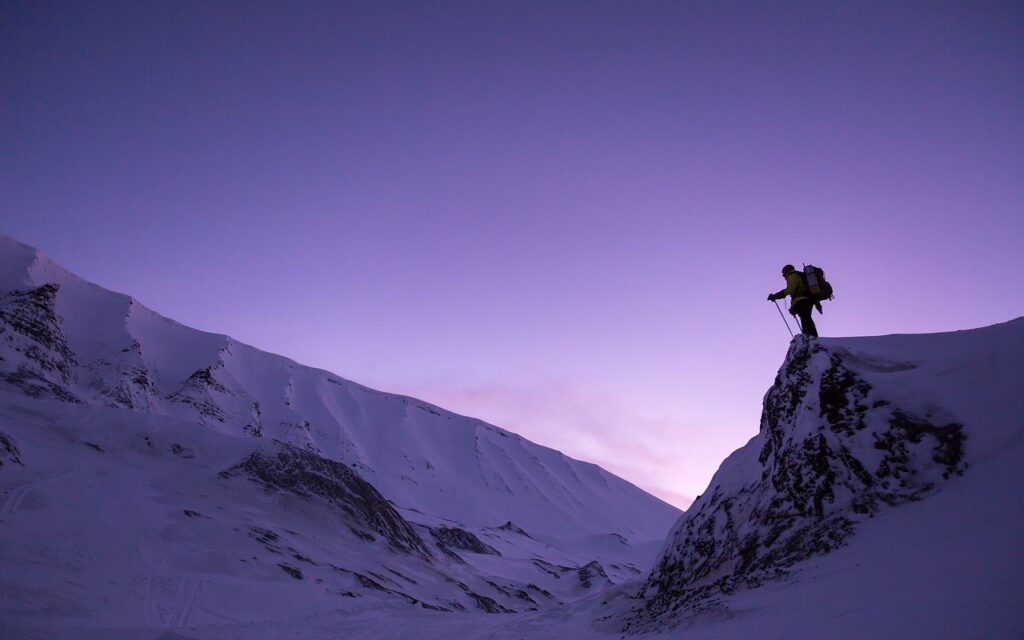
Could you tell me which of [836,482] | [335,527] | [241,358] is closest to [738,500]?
[836,482]

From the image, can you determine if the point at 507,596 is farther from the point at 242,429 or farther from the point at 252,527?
the point at 242,429

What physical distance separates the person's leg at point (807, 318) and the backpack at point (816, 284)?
8.8 inches

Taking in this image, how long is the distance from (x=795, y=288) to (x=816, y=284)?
42cm

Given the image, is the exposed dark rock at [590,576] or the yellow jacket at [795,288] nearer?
the yellow jacket at [795,288]

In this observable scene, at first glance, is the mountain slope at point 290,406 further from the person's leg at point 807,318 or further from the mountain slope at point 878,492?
the person's leg at point 807,318

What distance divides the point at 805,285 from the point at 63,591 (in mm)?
21436

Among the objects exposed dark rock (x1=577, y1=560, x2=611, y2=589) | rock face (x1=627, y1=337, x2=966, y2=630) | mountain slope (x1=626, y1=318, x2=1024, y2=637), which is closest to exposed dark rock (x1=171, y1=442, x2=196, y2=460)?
exposed dark rock (x1=577, y1=560, x2=611, y2=589)

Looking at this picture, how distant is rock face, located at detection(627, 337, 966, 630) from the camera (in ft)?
29.1

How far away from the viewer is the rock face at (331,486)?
129ft

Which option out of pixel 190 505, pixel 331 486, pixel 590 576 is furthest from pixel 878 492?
pixel 590 576

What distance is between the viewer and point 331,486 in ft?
136

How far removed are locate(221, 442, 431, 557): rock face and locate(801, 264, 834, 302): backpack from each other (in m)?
34.7

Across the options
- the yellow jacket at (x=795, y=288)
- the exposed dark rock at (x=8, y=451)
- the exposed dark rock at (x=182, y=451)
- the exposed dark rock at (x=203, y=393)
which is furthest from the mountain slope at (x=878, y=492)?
the exposed dark rock at (x=203, y=393)

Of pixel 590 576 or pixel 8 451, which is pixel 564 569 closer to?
pixel 590 576
